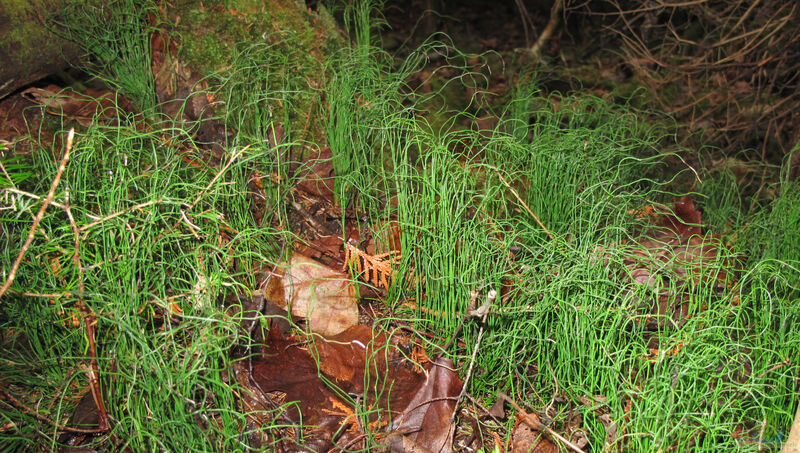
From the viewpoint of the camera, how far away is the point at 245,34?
2885mm

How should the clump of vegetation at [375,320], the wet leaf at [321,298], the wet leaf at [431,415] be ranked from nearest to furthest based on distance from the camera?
1. the clump of vegetation at [375,320]
2. the wet leaf at [431,415]
3. the wet leaf at [321,298]

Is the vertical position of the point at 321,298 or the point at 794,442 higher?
the point at 794,442

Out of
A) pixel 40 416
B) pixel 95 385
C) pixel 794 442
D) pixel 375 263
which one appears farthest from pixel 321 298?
pixel 794 442

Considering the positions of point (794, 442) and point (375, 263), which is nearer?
point (794, 442)

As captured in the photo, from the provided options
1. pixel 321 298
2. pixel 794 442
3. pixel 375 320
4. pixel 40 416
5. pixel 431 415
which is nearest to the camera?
pixel 794 442

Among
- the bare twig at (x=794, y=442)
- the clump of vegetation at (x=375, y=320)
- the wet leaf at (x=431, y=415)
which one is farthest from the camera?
the wet leaf at (x=431, y=415)

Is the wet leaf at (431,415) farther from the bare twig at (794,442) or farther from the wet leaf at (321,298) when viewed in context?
the bare twig at (794,442)

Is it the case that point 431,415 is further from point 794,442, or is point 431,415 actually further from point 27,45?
point 27,45

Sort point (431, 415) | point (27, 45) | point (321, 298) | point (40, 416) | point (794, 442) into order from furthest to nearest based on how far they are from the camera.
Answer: point (27, 45) < point (321, 298) < point (431, 415) < point (40, 416) < point (794, 442)

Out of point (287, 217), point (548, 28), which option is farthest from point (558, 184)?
point (548, 28)

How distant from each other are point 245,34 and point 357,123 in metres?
0.97

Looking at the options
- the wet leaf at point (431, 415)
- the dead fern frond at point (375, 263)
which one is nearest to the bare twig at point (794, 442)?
the wet leaf at point (431, 415)

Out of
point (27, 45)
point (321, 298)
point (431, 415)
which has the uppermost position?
point (27, 45)

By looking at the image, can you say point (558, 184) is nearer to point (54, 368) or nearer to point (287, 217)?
point (287, 217)
